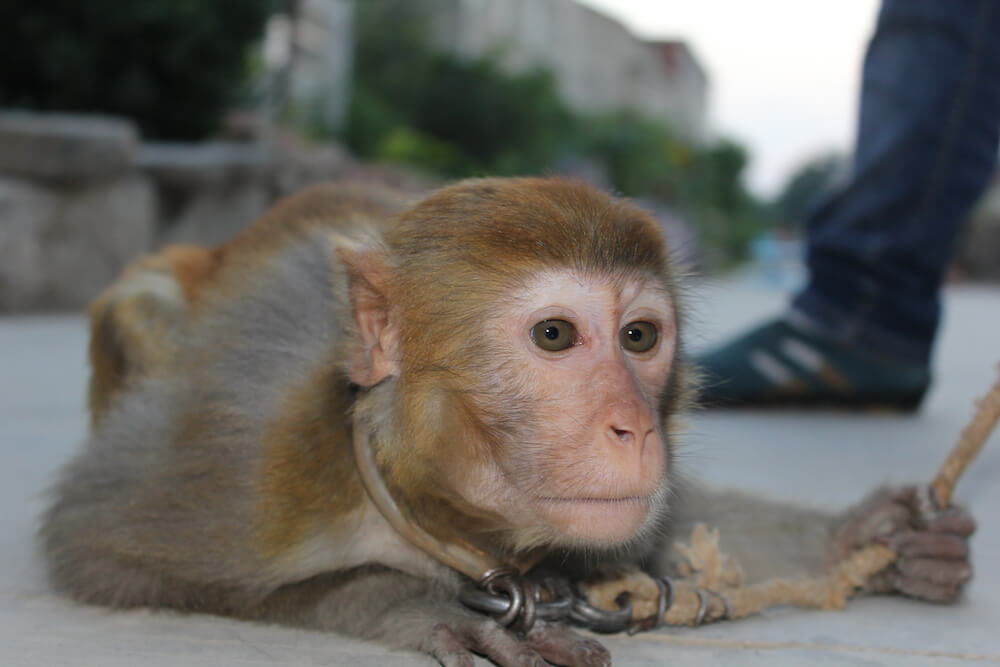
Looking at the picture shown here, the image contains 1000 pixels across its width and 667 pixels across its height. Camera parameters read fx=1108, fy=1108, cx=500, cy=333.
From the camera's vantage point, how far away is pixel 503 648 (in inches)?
68.9

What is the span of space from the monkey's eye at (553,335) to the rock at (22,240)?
5.94 metres

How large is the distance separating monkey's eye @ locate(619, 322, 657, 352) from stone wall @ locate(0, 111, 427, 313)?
4.77m

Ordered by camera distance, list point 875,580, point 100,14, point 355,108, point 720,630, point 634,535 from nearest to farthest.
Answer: point 634,535 → point 720,630 → point 875,580 → point 100,14 → point 355,108

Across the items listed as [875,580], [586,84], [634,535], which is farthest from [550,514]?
[586,84]

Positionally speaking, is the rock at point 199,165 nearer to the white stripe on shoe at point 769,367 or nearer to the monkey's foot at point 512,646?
the white stripe on shoe at point 769,367

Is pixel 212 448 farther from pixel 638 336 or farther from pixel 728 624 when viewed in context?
pixel 728 624

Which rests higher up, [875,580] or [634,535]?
[634,535]

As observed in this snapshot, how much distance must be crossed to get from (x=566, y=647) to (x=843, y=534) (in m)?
0.87

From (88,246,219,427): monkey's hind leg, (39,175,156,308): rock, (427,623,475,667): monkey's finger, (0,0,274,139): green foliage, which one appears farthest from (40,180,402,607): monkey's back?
(0,0,274,139): green foliage

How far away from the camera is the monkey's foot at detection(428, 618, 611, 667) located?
1.73 metres

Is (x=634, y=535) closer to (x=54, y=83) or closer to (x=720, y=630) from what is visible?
(x=720, y=630)

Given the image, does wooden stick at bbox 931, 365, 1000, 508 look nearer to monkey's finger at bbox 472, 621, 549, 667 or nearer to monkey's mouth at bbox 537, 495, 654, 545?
monkey's mouth at bbox 537, 495, 654, 545

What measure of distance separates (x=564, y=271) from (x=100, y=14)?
834 cm

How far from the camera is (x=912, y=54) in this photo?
3.78 metres
